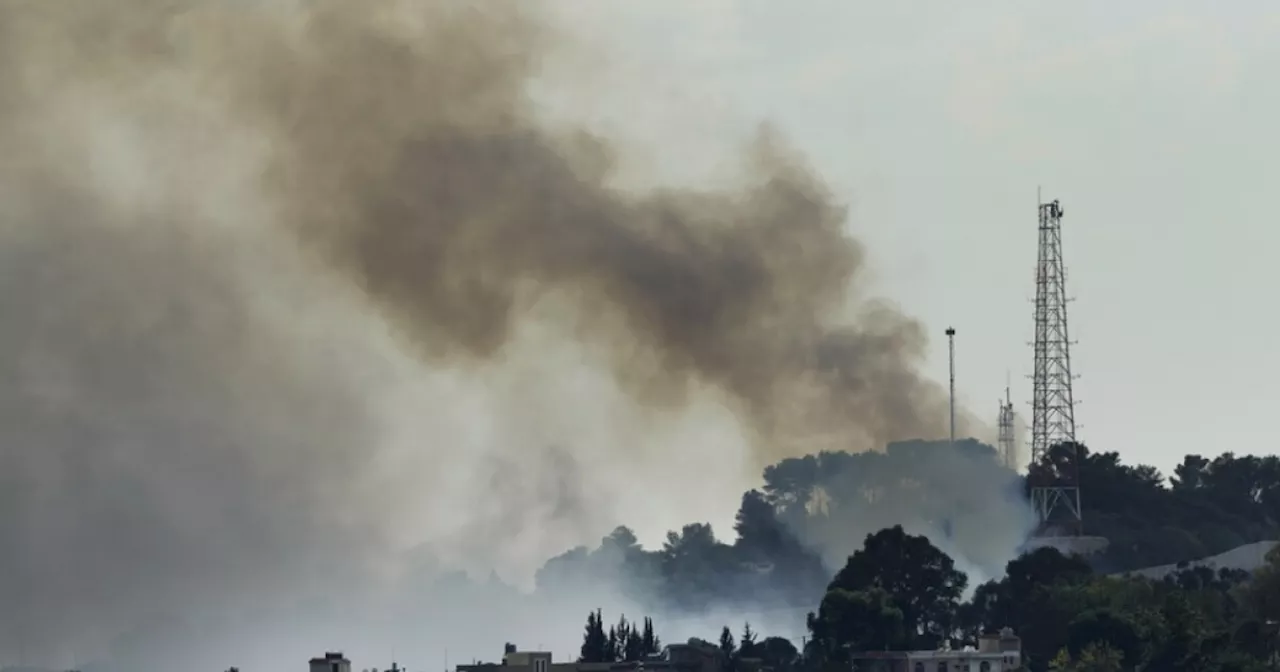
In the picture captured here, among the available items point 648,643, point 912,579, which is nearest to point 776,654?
point 648,643

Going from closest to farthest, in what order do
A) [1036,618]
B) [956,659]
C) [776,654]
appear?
[956,659] < [1036,618] < [776,654]

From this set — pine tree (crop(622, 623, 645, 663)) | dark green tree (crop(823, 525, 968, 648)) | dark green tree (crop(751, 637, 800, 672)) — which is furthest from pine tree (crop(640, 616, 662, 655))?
dark green tree (crop(823, 525, 968, 648))

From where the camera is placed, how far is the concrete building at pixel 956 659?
175 meters

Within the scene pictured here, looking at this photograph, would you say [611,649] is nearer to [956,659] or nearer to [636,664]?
[636,664]

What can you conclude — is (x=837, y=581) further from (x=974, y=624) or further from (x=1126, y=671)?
(x=1126, y=671)

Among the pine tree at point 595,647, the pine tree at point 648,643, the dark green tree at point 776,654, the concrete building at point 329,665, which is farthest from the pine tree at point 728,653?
the concrete building at point 329,665

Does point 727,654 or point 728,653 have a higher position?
point 728,653

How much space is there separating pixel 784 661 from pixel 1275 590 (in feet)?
114

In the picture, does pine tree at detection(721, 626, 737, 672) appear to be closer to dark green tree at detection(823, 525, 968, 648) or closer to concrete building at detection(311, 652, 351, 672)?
dark green tree at detection(823, 525, 968, 648)

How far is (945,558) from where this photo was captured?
198 meters

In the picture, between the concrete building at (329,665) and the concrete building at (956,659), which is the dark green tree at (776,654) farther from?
the concrete building at (329,665)

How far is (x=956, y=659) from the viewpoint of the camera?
174625mm

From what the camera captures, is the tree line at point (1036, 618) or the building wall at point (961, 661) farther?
the building wall at point (961, 661)

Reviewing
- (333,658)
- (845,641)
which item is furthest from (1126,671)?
(333,658)
